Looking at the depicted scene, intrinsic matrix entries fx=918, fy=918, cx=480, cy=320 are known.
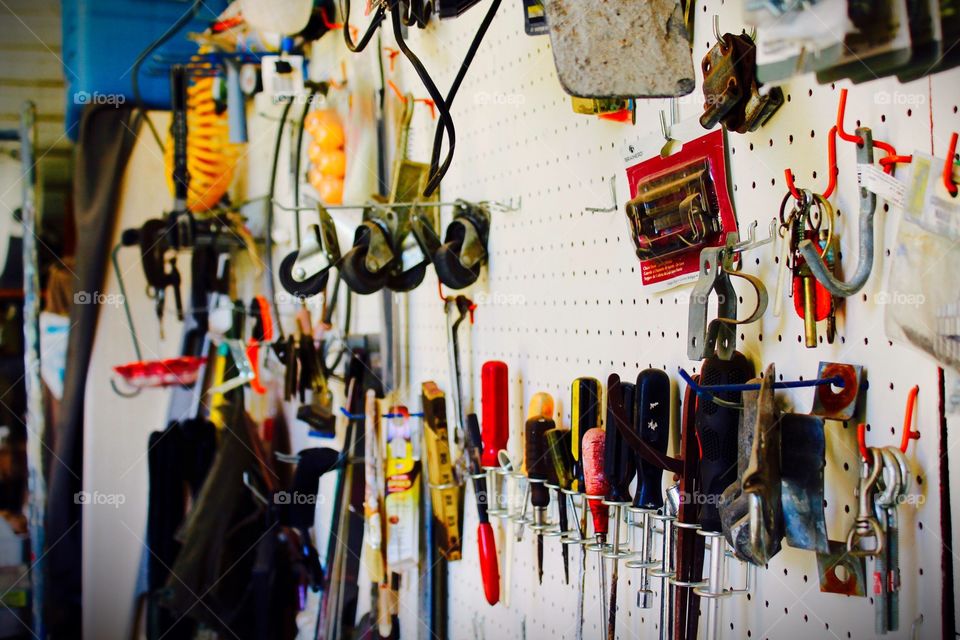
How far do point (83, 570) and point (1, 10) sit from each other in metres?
1.72

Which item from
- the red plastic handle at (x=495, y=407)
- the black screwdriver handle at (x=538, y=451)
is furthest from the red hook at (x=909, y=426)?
the red plastic handle at (x=495, y=407)

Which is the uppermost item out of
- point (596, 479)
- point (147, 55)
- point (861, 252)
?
point (147, 55)

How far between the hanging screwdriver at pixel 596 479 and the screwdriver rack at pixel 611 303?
10 centimetres

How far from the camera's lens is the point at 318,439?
7.22ft

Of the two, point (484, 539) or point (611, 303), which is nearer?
point (611, 303)

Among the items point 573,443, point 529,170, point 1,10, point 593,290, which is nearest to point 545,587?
point 573,443

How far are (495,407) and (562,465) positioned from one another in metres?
0.19

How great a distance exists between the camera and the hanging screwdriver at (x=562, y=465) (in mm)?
1207

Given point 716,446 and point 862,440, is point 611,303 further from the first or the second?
point 862,440

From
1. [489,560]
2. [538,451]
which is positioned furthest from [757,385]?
[489,560]

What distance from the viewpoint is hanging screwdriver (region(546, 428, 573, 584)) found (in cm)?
121

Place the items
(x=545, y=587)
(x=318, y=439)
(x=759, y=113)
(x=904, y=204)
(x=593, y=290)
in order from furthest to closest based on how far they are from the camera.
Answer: (x=318, y=439)
(x=545, y=587)
(x=593, y=290)
(x=759, y=113)
(x=904, y=204)

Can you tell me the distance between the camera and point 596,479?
1.10 meters

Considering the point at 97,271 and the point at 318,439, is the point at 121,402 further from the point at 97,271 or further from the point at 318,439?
the point at 318,439
